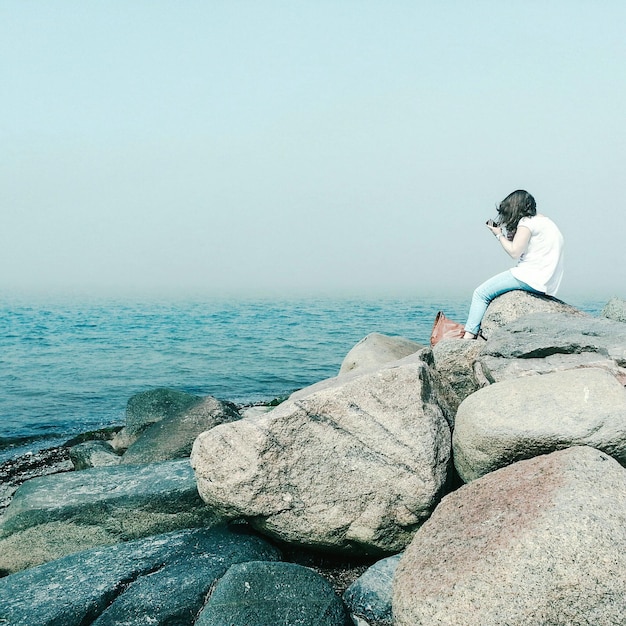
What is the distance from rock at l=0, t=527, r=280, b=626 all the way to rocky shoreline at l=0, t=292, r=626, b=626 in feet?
0.05

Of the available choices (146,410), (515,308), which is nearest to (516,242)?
(515,308)

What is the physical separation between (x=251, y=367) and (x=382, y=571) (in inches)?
741

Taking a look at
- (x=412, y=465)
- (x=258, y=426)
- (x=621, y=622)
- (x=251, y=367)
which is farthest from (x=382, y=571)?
(x=251, y=367)

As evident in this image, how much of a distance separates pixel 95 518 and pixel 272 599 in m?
2.57

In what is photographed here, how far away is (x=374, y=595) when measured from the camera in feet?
14.2

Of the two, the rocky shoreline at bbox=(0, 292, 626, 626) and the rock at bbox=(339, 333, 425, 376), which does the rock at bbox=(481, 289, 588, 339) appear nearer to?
the rocky shoreline at bbox=(0, 292, 626, 626)

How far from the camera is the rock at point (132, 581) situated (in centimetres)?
416

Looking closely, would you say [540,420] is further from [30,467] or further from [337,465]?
[30,467]

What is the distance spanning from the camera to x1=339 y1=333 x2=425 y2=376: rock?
33.5 feet

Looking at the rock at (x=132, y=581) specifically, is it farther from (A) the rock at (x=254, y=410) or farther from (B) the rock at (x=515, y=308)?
(A) the rock at (x=254, y=410)

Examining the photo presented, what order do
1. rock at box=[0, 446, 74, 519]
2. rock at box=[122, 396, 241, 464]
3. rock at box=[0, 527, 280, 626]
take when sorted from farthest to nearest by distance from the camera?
1. rock at box=[0, 446, 74, 519]
2. rock at box=[122, 396, 241, 464]
3. rock at box=[0, 527, 280, 626]

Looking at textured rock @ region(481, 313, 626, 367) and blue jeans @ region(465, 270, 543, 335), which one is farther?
blue jeans @ region(465, 270, 543, 335)

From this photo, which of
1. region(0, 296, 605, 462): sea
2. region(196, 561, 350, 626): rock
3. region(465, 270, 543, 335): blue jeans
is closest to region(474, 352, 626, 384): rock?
region(465, 270, 543, 335): blue jeans

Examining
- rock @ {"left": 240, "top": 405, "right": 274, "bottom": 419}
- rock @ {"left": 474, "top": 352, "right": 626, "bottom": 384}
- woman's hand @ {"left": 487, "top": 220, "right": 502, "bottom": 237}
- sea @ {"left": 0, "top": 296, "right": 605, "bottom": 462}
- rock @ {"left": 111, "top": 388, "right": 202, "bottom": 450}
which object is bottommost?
sea @ {"left": 0, "top": 296, "right": 605, "bottom": 462}
